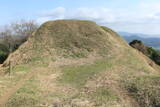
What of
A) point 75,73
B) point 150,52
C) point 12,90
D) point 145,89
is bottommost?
point 145,89

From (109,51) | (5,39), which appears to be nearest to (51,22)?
(109,51)

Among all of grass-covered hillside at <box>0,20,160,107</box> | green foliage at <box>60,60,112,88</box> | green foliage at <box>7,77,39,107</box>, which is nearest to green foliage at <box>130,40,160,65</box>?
grass-covered hillside at <box>0,20,160,107</box>

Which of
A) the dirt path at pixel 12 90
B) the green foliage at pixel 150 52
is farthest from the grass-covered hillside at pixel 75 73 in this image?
the green foliage at pixel 150 52

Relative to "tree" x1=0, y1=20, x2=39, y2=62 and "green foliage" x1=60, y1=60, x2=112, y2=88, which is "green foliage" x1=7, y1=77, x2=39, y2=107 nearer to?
"green foliage" x1=60, y1=60, x2=112, y2=88

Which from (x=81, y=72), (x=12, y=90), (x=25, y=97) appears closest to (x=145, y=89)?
(x=81, y=72)

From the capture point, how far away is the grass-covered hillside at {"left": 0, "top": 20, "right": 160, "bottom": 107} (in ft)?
43.8

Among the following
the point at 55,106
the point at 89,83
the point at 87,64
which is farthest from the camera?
the point at 87,64

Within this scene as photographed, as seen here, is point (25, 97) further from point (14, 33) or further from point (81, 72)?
point (14, 33)

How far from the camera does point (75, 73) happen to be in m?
19.0

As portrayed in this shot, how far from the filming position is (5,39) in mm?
55500

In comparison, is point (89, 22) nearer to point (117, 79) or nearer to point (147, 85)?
point (117, 79)

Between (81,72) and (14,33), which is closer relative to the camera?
(81,72)

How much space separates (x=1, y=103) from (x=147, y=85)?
991 centimetres

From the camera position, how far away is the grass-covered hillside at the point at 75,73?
1334 cm
